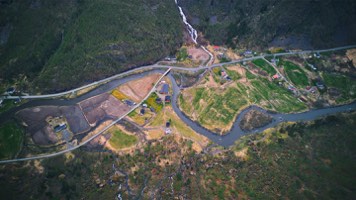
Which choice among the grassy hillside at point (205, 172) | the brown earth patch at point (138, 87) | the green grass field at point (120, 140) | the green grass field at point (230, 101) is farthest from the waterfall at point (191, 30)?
the green grass field at point (120, 140)

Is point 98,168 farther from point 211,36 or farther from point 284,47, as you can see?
point 284,47

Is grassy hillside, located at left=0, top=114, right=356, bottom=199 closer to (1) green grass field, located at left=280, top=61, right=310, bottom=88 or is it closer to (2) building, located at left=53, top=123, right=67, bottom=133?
(2) building, located at left=53, top=123, right=67, bottom=133

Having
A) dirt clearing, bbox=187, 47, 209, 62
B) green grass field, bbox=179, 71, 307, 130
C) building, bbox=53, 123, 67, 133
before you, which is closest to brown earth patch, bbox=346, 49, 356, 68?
green grass field, bbox=179, 71, 307, 130

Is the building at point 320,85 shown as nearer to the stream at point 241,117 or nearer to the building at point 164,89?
the stream at point 241,117

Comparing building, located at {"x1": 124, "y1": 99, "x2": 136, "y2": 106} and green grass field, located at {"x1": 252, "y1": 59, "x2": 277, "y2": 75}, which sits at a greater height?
green grass field, located at {"x1": 252, "y1": 59, "x2": 277, "y2": 75}

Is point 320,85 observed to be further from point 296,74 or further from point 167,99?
point 167,99

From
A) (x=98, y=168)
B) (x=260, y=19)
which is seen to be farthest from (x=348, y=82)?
(x=98, y=168)
